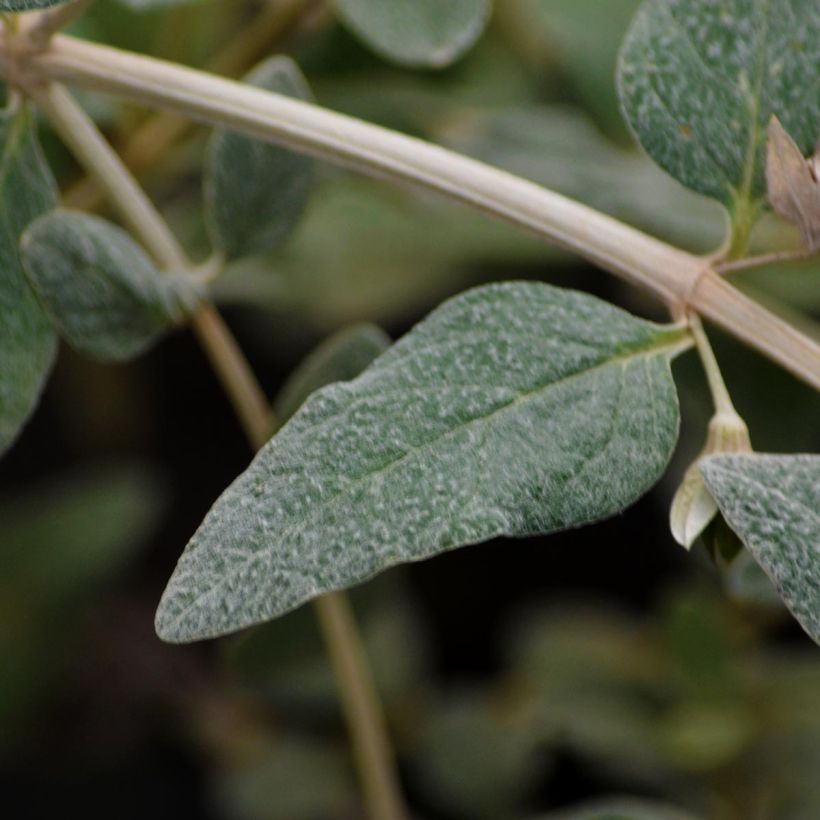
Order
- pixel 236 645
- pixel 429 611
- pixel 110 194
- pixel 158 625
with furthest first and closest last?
pixel 429 611
pixel 236 645
pixel 110 194
pixel 158 625

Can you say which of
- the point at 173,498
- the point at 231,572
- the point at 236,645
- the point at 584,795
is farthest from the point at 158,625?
the point at 173,498

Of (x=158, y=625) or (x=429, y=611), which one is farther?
(x=429, y=611)

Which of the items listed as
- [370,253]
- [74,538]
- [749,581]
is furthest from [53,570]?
[749,581]

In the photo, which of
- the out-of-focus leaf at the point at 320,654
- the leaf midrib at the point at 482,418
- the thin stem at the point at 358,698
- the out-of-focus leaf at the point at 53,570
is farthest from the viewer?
the out-of-focus leaf at the point at 53,570

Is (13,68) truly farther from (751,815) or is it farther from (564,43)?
(751,815)

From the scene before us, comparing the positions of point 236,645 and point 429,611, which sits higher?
point 236,645

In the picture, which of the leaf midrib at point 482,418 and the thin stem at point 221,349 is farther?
the thin stem at point 221,349

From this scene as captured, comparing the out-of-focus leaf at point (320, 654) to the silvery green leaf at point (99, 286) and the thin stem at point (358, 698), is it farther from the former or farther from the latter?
the silvery green leaf at point (99, 286)

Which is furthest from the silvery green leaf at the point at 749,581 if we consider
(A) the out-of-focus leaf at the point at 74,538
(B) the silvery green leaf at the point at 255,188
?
(A) the out-of-focus leaf at the point at 74,538

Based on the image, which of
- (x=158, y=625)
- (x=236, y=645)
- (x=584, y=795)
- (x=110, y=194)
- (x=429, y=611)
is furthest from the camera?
(x=429, y=611)
